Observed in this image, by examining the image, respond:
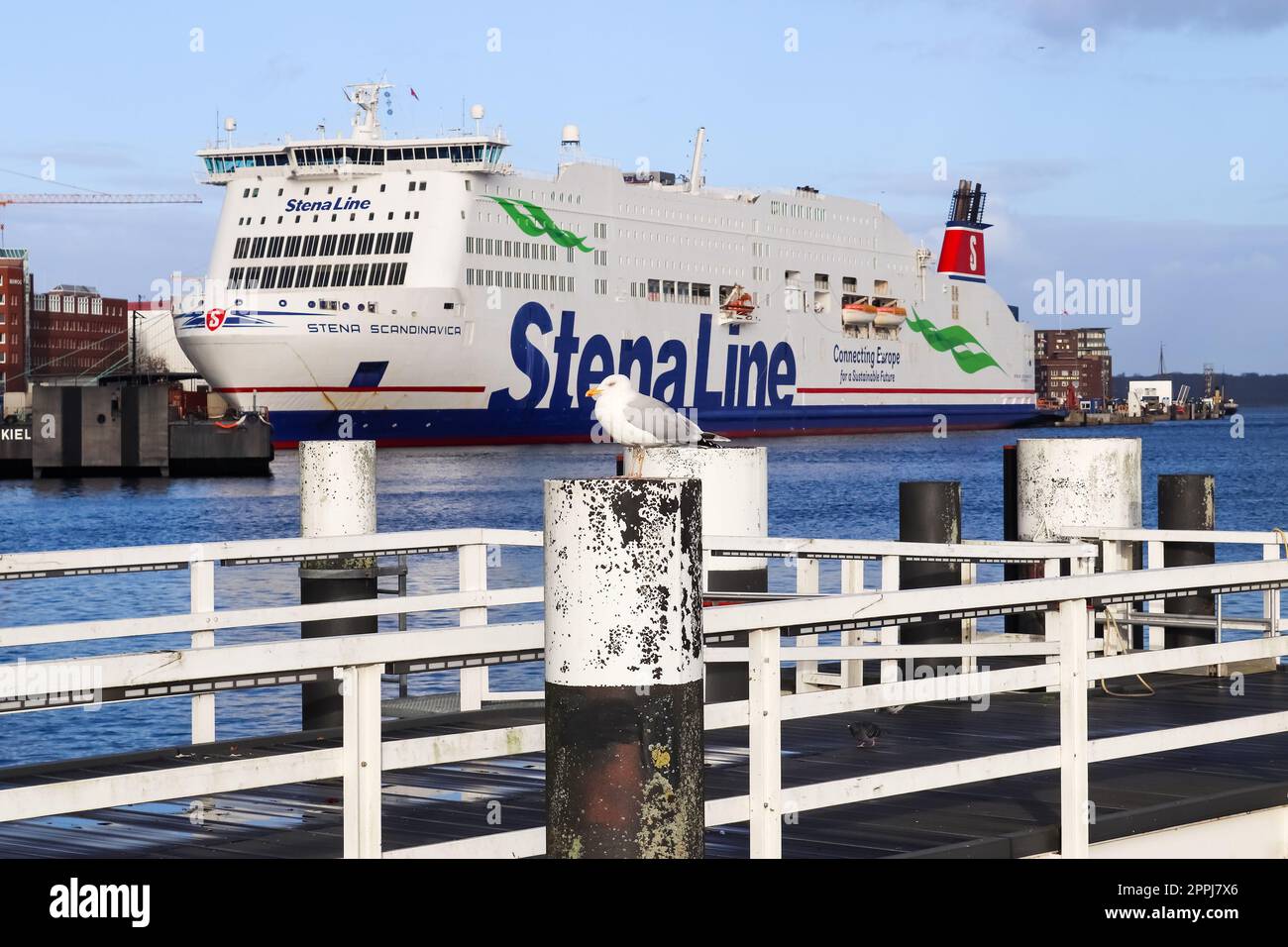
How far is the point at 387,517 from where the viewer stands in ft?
161

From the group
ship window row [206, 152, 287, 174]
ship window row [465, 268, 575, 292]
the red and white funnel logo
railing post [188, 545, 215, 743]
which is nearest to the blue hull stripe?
ship window row [465, 268, 575, 292]

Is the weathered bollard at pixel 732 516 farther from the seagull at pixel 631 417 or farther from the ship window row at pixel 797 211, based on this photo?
the ship window row at pixel 797 211

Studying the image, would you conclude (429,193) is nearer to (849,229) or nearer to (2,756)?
(849,229)

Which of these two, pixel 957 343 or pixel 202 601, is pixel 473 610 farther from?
pixel 957 343

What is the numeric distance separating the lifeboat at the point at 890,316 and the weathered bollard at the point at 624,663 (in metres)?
106

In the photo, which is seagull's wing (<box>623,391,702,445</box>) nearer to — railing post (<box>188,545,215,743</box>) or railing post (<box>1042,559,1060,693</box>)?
railing post (<box>1042,559,1060,693</box>)

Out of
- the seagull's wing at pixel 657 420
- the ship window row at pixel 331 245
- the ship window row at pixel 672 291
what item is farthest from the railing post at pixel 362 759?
the ship window row at pixel 672 291

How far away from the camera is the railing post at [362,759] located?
479cm

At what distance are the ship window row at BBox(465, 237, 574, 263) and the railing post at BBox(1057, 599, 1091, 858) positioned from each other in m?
74.4

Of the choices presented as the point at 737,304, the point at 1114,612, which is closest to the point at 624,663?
the point at 1114,612

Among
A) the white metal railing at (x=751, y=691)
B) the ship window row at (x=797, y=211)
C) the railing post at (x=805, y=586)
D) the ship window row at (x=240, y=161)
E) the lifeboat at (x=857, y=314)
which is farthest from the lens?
the lifeboat at (x=857, y=314)

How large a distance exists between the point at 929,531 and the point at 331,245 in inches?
2818
